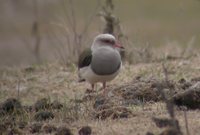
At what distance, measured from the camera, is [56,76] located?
11852 millimetres

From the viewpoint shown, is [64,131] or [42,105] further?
A: [42,105]

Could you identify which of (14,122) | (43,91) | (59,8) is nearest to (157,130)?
(14,122)

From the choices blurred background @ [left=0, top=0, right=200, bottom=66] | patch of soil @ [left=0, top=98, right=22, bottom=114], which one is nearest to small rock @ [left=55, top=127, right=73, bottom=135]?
patch of soil @ [left=0, top=98, right=22, bottom=114]

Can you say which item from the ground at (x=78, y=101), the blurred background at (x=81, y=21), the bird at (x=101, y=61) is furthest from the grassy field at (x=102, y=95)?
the blurred background at (x=81, y=21)

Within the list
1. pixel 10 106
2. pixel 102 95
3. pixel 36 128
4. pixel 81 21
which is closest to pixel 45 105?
pixel 10 106

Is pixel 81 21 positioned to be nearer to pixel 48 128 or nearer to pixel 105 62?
pixel 105 62

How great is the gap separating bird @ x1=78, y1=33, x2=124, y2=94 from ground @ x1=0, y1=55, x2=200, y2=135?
0.27m

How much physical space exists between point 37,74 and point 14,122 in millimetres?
4372

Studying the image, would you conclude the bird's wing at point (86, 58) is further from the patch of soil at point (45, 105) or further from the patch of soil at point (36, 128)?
the patch of soil at point (36, 128)

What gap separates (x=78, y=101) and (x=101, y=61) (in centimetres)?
55

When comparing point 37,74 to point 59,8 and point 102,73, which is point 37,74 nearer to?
point 102,73

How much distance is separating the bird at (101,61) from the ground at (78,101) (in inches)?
10.6

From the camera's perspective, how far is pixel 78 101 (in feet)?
30.1

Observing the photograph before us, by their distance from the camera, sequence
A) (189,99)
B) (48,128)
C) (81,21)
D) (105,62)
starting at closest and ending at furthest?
(48,128), (189,99), (105,62), (81,21)
